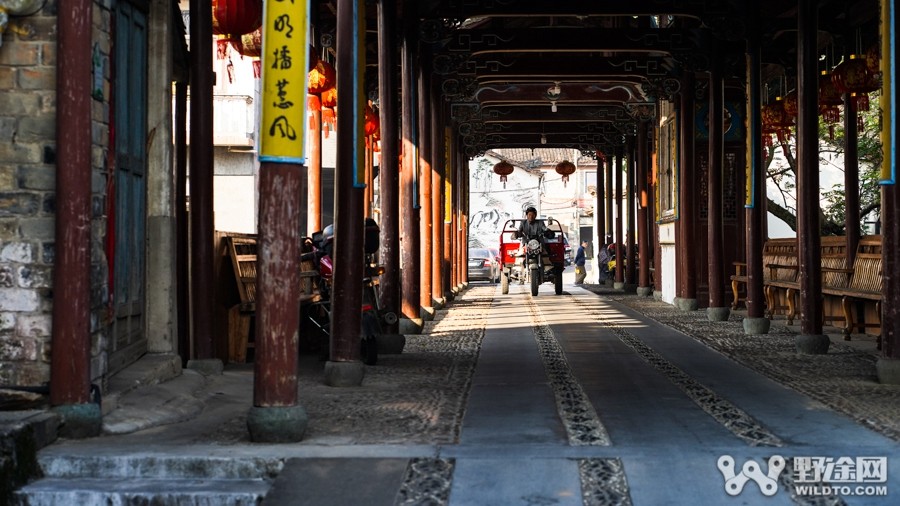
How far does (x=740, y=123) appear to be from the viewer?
17375 millimetres

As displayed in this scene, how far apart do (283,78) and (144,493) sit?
2074 millimetres

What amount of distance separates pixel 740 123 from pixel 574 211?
116ft

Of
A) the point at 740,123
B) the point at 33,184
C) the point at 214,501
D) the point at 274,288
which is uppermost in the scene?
the point at 740,123

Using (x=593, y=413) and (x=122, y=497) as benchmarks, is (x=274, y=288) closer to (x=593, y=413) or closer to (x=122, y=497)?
(x=122, y=497)

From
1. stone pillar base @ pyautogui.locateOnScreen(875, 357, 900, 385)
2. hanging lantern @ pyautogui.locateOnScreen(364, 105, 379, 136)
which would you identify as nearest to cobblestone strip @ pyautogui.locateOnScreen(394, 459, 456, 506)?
stone pillar base @ pyautogui.locateOnScreen(875, 357, 900, 385)

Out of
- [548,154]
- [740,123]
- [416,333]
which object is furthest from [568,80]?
[548,154]

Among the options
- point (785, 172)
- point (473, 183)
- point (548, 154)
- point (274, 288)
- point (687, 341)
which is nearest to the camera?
point (274, 288)

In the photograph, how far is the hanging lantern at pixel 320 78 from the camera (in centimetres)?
1273

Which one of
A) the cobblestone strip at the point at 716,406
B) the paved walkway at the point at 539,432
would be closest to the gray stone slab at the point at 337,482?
the paved walkway at the point at 539,432

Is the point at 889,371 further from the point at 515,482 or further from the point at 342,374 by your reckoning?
the point at 515,482

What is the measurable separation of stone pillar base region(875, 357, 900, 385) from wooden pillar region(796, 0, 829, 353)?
227 cm

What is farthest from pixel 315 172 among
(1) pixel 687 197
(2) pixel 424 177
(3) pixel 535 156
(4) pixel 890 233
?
(3) pixel 535 156

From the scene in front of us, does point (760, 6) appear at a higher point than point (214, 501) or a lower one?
higher

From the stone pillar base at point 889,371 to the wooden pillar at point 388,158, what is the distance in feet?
14.6
